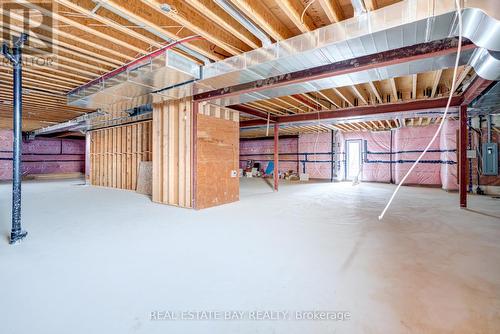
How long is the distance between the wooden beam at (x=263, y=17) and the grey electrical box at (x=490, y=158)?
696 cm

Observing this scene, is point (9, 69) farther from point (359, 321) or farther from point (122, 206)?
point (359, 321)

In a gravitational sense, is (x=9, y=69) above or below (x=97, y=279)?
above

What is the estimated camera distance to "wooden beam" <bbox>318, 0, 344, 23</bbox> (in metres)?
2.26

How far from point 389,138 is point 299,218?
852 cm

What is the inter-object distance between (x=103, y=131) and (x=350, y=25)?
9.46 meters

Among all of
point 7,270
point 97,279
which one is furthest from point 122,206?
point 97,279

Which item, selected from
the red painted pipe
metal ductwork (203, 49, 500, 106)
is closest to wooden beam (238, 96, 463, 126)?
metal ductwork (203, 49, 500, 106)

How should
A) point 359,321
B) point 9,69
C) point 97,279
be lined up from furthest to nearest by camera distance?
point 9,69 → point 97,279 → point 359,321

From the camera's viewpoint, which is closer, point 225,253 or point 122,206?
point 225,253

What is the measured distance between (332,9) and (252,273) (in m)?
2.74

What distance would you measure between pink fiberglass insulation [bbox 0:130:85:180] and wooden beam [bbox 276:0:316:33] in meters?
15.1

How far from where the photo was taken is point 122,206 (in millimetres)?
5090

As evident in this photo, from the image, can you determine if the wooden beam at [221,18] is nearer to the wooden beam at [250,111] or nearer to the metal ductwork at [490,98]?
the wooden beam at [250,111]

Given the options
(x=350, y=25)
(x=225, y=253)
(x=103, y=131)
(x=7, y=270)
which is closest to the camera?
(x=7, y=270)
